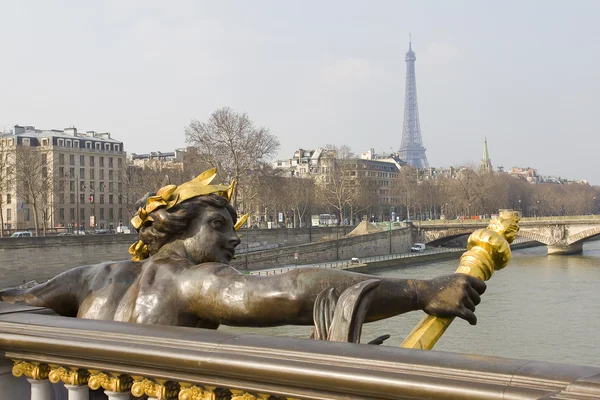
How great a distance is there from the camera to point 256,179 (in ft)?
157

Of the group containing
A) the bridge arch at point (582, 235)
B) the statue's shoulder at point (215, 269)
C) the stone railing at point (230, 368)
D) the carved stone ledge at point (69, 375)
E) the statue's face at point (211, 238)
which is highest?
the statue's face at point (211, 238)

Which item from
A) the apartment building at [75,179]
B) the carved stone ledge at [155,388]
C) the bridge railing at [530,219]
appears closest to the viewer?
the carved stone ledge at [155,388]

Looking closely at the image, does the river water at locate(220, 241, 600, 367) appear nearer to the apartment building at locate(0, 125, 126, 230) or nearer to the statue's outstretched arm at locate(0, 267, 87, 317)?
the statue's outstretched arm at locate(0, 267, 87, 317)

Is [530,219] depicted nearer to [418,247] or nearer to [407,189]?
[418,247]

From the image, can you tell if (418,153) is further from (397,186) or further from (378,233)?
(378,233)

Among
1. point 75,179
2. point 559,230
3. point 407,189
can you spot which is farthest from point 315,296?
point 407,189

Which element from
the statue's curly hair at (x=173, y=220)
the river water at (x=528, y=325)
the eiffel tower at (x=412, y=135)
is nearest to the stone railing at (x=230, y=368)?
the statue's curly hair at (x=173, y=220)

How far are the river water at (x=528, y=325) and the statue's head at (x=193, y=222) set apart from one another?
10.0m

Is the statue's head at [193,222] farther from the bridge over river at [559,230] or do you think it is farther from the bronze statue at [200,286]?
the bridge over river at [559,230]

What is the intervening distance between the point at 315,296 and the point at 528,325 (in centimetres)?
2097

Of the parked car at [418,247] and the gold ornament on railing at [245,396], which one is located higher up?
the gold ornament on railing at [245,396]

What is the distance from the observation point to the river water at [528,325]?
58.2 feet

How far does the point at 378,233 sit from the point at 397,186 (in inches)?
1374

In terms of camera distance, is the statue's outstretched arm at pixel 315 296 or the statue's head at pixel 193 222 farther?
the statue's head at pixel 193 222
